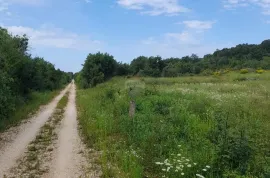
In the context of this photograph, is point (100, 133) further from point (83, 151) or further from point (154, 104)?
point (154, 104)

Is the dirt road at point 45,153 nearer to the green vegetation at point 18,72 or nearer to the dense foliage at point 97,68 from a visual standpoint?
the green vegetation at point 18,72

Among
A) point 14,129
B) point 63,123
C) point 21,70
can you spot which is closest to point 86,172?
point 14,129

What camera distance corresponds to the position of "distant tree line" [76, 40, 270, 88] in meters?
58.2

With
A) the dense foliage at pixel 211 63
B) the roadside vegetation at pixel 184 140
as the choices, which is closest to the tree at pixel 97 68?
the dense foliage at pixel 211 63

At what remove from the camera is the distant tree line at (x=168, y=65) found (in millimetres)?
58219

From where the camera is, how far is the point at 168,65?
84250 millimetres

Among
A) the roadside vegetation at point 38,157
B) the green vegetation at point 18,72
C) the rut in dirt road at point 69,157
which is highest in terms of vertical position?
the green vegetation at point 18,72

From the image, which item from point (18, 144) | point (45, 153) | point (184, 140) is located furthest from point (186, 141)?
point (18, 144)

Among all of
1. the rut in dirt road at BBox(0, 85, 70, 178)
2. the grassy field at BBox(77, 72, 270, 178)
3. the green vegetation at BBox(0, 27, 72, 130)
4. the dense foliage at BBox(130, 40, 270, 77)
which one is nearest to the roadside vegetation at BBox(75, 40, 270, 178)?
the grassy field at BBox(77, 72, 270, 178)

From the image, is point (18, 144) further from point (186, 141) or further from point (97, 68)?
point (97, 68)

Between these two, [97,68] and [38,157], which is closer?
[38,157]

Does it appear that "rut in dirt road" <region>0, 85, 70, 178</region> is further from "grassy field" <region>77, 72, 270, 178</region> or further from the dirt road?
"grassy field" <region>77, 72, 270, 178</region>

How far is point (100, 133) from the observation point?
12.5 metres

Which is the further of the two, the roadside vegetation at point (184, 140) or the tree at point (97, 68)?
the tree at point (97, 68)
